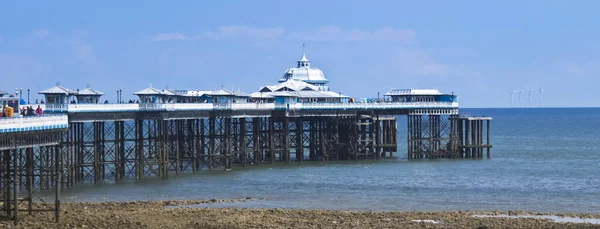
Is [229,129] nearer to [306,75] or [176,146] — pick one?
[176,146]

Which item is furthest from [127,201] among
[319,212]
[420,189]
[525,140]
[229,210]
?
[525,140]

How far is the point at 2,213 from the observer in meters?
47.8

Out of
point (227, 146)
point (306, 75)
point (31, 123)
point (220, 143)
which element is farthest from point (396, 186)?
point (306, 75)

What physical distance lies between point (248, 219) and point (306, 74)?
70.4 m

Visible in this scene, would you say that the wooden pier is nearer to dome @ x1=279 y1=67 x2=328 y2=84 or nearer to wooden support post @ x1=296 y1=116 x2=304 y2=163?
wooden support post @ x1=296 y1=116 x2=304 y2=163

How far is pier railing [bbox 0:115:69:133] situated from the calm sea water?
9.09 meters

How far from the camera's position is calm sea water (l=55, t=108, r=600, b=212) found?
5969cm

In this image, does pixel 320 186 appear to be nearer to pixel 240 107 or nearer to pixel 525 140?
pixel 240 107

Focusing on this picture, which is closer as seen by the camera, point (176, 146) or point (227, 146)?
point (176, 146)

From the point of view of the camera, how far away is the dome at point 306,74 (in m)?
120

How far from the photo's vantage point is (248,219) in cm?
5028

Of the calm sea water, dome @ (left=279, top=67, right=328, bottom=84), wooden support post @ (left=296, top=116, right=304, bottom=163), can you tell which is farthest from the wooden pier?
dome @ (left=279, top=67, right=328, bottom=84)

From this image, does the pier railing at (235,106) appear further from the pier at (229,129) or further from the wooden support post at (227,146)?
the wooden support post at (227,146)

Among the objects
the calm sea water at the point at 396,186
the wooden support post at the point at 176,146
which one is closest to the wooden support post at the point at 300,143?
the calm sea water at the point at 396,186
